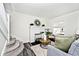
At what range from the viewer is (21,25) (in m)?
1.53

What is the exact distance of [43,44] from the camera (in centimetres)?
168

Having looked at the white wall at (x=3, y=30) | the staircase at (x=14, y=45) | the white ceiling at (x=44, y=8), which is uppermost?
the white ceiling at (x=44, y=8)

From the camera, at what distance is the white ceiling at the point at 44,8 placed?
1.39 meters

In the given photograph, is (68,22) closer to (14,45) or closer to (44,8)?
(44,8)

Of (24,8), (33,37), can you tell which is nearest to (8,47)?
(33,37)

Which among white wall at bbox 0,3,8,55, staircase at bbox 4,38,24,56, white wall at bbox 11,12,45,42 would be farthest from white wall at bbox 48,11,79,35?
white wall at bbox 0,3,8,55

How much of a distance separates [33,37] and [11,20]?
0.50m

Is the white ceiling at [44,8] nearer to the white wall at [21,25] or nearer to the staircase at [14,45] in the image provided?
the white wall at [21,25]

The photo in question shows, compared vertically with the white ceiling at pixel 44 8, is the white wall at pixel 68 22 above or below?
below

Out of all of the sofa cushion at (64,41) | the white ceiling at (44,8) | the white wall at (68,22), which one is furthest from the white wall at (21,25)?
the sofa cushion at (64,41)

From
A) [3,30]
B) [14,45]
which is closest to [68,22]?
[14,45]

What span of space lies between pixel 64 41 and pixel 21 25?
85 centimetres

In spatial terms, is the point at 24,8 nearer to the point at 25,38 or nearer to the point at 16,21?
the point at 16,21

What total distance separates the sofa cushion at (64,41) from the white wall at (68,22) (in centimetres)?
10
